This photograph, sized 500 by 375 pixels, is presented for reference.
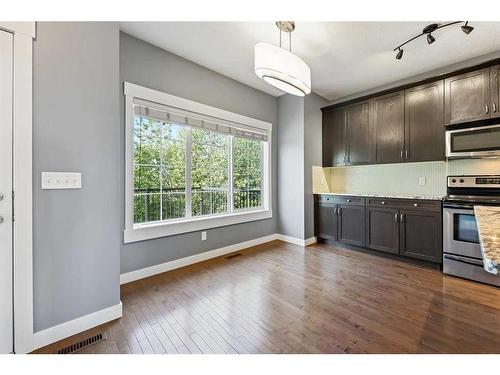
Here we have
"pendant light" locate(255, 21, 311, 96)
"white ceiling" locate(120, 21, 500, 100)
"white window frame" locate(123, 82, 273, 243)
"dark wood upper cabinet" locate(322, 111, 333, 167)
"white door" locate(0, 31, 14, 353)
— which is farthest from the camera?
"dark wood upper cabinet" locate(322, 111, 333, 167)

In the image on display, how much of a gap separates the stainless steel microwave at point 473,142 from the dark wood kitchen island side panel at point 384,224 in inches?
26.2

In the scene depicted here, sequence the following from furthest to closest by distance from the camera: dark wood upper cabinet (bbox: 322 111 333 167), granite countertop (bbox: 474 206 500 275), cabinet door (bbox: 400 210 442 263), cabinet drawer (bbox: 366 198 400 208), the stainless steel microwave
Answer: dark wood upper cabinet (bbox: 322 111 333 167) → cabinet drawer (bbox: 366 198 400 208) → cabinet door (bbox: 400 210 442 263) → the stainless steel microwave → granite countertop (bbox: 474 206 500 275)

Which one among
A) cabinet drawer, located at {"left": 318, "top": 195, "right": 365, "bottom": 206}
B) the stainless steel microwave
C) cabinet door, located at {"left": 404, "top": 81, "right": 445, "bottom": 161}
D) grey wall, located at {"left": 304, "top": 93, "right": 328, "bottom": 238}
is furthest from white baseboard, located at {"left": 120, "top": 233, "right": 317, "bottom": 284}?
the stainless steel microwave

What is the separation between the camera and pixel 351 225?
354 centimetres

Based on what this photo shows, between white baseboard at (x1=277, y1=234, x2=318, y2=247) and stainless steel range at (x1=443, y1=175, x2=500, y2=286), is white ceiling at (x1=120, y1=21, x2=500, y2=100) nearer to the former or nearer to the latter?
stainless steel range at (x1=443, y1=175, x2=500, y2=286)

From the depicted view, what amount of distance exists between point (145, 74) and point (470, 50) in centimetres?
382

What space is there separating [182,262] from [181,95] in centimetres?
215

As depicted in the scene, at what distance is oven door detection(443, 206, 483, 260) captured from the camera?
2.48 meters

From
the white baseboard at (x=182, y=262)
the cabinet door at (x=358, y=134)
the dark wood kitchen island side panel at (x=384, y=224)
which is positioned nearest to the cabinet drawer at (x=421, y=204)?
the dark wood kitchen island side panel at (x=384, y=224)

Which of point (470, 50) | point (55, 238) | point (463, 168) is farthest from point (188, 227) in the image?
point (470, 50)

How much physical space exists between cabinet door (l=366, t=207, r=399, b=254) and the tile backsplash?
682 millimetres

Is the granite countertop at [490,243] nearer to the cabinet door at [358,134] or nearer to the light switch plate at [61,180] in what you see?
the cabinet door at [358,134]

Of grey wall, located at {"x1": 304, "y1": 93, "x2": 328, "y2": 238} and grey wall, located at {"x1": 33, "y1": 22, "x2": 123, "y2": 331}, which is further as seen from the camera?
grey wall, located at {"x1": 304, "y1": 93, "x2": 328, "y2": 238}

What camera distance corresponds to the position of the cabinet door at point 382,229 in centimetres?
310
